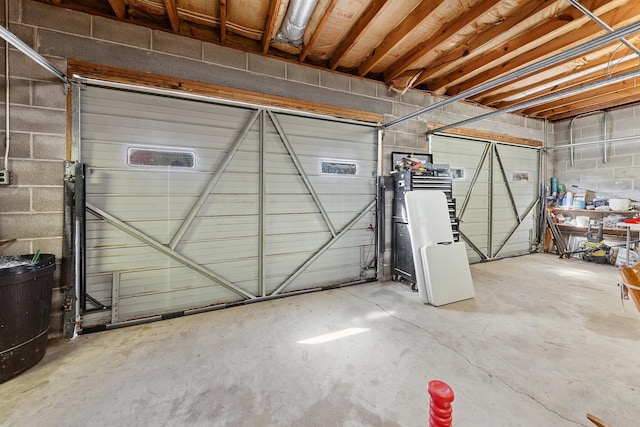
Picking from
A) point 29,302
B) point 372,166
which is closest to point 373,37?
point 372,166

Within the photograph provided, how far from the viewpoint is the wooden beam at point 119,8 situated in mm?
2333

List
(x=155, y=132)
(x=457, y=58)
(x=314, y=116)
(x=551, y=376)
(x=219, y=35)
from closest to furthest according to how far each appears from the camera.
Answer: (x=551, y=376), (x=155, y=132), (x=219, y=35), (x=457, y=58), (x=314, y=116)

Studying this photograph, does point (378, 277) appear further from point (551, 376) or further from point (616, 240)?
point (616, 240)

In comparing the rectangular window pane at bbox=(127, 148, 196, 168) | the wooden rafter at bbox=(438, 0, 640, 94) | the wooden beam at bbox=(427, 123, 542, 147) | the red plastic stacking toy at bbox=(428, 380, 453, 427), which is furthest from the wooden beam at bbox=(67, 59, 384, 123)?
the red plastic stacking toy at bbox=(428, 380, 453, 427)

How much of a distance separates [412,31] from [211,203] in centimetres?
283

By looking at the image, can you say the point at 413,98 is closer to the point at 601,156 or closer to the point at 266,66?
the point at 266,66

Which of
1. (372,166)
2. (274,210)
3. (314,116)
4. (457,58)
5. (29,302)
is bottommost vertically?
(29,302)

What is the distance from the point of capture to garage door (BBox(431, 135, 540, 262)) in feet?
15.6

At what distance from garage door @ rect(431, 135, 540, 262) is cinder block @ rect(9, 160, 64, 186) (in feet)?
15.8

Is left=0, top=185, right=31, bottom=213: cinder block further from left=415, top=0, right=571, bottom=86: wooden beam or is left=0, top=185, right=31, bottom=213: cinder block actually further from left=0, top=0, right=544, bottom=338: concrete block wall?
left=415, top=0, right=571, bottom=86: wooden beam

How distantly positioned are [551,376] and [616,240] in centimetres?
528

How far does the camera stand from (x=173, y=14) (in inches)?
96.3

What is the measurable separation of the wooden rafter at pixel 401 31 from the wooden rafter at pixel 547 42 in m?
1.38

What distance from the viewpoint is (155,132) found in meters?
2.69
